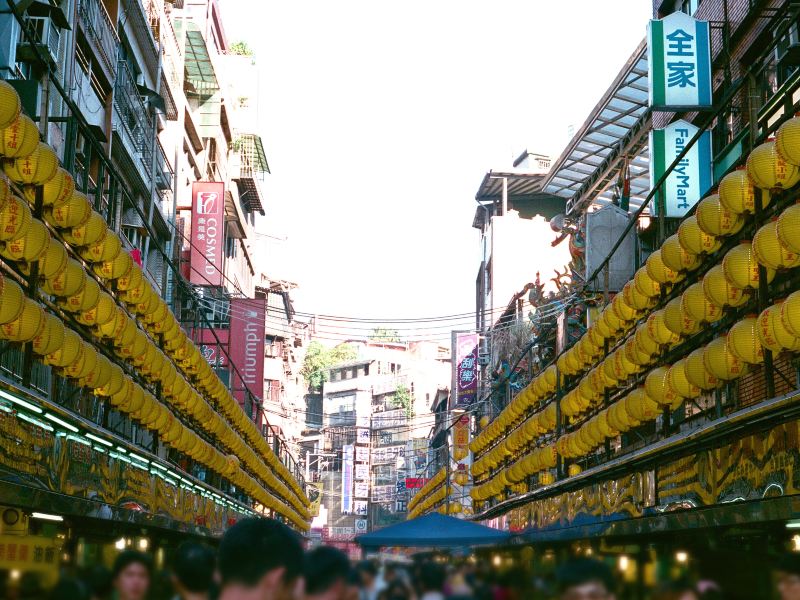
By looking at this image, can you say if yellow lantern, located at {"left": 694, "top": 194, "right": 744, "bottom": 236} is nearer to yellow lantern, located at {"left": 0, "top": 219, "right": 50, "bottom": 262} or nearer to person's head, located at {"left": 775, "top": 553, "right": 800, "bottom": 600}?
yellow lantern, located at {"left": 0, "top": 219, "right": 50, "bottom": 262}

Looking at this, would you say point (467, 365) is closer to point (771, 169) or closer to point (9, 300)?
point (771, 169)

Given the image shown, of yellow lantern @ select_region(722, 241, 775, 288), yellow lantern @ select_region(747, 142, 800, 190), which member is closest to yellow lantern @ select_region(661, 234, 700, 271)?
yellow lantern @ select_region(722, 241, 775, 288)

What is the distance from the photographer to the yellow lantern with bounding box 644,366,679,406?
16869 millimetres

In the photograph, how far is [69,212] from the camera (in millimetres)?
15203

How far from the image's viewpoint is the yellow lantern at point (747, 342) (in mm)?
12898

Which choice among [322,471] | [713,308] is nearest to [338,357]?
[322,471]

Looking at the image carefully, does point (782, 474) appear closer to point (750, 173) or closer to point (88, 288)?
point (750, 173)

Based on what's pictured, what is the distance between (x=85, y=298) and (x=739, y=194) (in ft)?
28.2

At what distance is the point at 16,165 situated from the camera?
1302 centimetres

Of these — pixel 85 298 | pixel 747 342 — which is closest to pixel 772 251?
pixel 747 342

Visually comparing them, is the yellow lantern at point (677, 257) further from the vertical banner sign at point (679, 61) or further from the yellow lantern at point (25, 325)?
the yellow lantern at point (25, 325)

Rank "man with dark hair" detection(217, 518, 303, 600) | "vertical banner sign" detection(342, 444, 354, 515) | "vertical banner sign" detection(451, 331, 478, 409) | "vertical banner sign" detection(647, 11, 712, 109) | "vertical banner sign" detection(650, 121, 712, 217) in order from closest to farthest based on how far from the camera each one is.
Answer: "man with dark hair" detection(217, 518, 303, 600) < "vertical banner sign" detection(647, 11, 712, 109) < "vertical banner sign" detection(650, 121, 712, 217) < "vertical banner sign" detection(451, 331, 478, 409) < "vertical banner sign" detection(342, 444, 354, 515)

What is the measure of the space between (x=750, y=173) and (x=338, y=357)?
4532 inches

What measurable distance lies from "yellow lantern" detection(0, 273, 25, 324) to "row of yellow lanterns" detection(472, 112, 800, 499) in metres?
7.87
